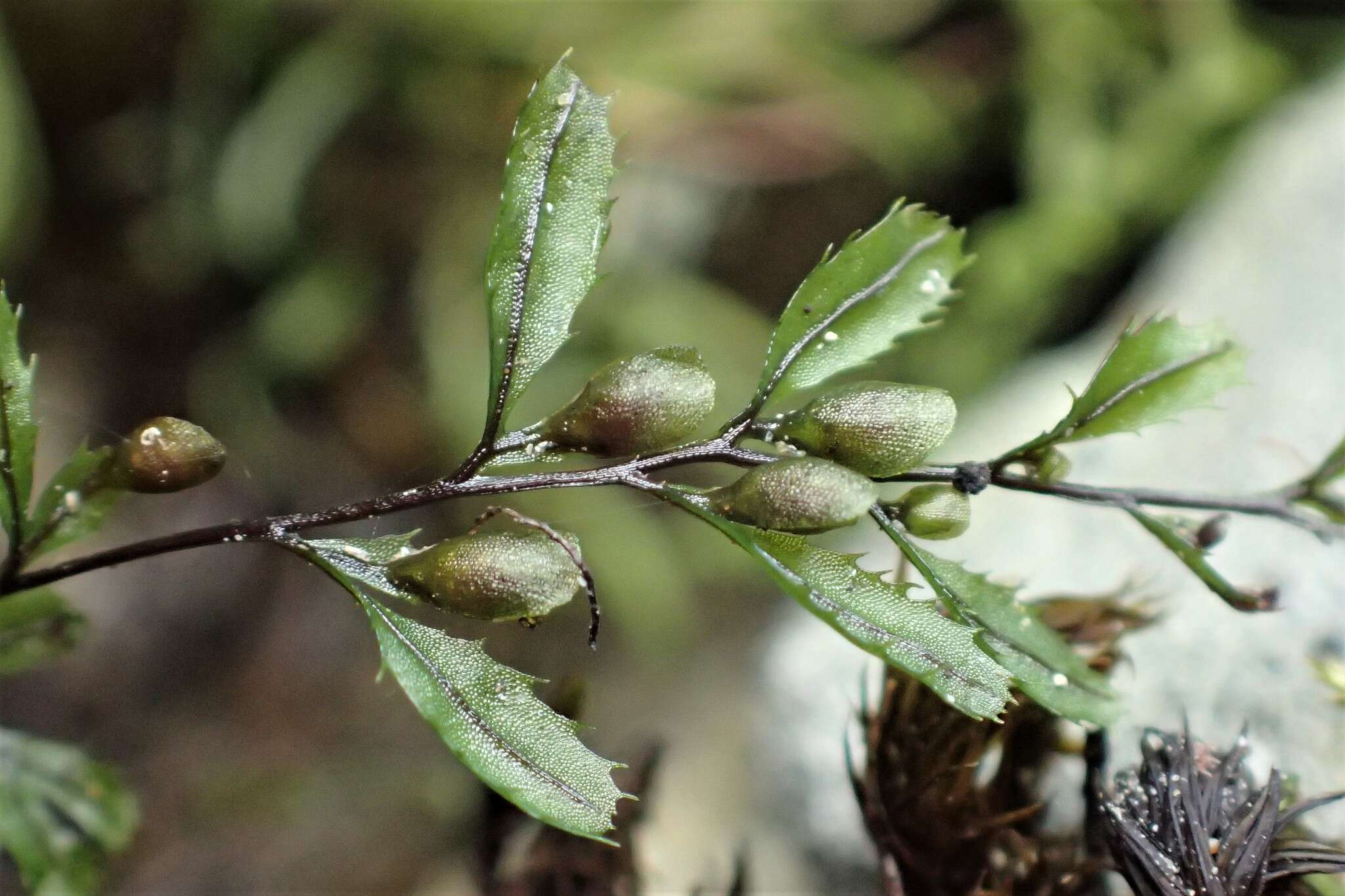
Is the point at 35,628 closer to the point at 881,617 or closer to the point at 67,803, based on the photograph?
the point at 67,803

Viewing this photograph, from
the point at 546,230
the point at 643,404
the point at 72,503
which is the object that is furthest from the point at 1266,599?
the point at 72,503

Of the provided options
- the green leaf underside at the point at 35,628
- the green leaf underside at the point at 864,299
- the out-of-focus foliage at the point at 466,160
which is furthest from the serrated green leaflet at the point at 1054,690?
the out-of-focus foliage at the point at 466,160

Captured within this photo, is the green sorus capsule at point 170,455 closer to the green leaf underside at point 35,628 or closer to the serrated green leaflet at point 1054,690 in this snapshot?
the green leaf underside at point 35,628

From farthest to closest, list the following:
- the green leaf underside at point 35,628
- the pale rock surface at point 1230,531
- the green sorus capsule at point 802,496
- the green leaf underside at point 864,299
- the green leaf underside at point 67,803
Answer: the pale rock surface at point 1230,531 → the green leaf underside at point 67,803 → the green leaf underside at point 35,628 → the green leaf underside at point 864,299 → the green sorus capsule at point 802,496

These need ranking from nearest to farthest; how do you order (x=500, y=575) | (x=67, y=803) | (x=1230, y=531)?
(x=500, y=575) → (x=67, y=803) → (x=1230, y=531)

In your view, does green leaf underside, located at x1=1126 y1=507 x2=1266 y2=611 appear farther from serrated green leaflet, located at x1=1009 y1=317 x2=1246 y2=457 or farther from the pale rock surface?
the pale rock surface

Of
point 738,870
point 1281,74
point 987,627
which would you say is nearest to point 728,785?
point 738,870

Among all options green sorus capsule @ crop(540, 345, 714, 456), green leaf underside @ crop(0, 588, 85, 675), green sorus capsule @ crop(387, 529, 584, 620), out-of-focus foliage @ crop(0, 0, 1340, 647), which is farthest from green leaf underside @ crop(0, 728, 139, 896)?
out-of-focus foliage @ crop(0, 0, 1340, 647)
